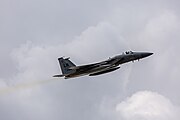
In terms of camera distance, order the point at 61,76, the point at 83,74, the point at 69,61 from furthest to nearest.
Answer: the point at 69,61, the point at 83,74, the point at 61,76

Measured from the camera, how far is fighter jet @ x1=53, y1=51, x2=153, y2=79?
309ft

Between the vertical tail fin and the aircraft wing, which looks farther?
the vertical tail fin

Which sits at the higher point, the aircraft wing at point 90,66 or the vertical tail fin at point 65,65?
the vertical tail fin at point 65,65

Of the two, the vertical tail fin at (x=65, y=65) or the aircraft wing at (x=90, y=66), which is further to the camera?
the vertical tail fin at (x=65, y=65)

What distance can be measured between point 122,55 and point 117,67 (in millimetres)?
4360

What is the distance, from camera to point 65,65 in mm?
98312

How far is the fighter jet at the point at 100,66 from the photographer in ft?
309

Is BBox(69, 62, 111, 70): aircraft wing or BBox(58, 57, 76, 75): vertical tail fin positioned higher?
BBox(58, 57, 76, 75): vertical tail fin

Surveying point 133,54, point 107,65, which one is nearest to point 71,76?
point 107,65

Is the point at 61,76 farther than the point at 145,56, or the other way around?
the point at 145,56

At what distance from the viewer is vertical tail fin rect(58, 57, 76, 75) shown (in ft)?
312

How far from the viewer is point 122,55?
9762cm

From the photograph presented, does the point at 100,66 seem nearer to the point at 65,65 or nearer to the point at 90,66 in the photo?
the point at 90,66

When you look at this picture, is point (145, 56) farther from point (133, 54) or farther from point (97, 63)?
point (97, 63)
